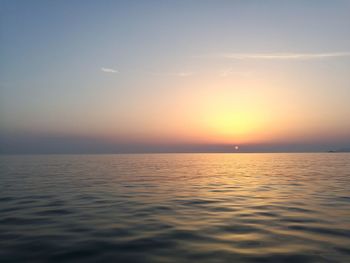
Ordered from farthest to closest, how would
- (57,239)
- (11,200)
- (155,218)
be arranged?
(11,200) → (155,218) → (57,239)

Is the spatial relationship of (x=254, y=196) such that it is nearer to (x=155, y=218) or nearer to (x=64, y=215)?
(x=155, y=218)

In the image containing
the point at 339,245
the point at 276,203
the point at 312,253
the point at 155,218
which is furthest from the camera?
the point at 276,203

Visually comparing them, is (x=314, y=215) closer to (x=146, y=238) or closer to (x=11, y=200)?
(x=146, y=238)

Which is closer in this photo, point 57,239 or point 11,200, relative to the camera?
point 57,239

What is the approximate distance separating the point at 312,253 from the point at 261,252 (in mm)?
1553

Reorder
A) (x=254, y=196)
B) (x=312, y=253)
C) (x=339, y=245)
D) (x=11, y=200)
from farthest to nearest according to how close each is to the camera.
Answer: (x=254, y=196)
(x=11, y=200)
(x=339, y=245)
(x=312, y=253)

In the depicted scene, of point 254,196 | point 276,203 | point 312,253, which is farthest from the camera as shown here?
point 254,196

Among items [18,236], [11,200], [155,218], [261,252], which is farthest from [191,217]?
[11,200]

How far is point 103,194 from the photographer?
22.7 meters

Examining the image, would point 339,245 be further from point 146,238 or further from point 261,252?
point 146,238

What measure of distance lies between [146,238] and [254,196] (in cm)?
1298

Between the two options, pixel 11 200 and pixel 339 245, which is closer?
pixel 339 245

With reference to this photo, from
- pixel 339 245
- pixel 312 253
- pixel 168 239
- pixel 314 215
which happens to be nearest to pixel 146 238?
pixel 168 239

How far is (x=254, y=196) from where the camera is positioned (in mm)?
21828
